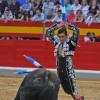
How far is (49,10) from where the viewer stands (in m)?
12.6

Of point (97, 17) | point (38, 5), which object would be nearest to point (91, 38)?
point (97, 17)

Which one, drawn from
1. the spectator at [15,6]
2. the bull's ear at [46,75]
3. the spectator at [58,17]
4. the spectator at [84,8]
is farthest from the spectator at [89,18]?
the bull's ear at [46,75]

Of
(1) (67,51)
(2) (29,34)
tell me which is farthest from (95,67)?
(1) (67,51)

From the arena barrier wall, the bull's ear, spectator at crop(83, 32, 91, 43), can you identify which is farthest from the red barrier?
the bull's ear

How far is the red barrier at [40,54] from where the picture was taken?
12.5m

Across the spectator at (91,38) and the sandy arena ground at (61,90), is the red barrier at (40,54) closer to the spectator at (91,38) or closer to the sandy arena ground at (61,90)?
the spectator at (91,38)

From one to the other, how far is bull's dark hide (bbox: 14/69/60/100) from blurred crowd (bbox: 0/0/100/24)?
9.28 meters

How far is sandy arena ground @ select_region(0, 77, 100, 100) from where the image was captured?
9117 mm

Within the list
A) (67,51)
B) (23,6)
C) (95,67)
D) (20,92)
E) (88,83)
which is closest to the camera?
(20,92)

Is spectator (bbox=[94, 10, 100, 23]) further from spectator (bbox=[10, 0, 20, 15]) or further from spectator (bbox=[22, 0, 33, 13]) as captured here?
spectator (bbox=[10, 0, 20, 15])

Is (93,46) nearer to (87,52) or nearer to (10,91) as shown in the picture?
(87,52)

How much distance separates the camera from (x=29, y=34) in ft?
45.0

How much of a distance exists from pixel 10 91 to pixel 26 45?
11.6 feet

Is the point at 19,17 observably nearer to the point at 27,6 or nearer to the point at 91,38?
the point at 27,6
